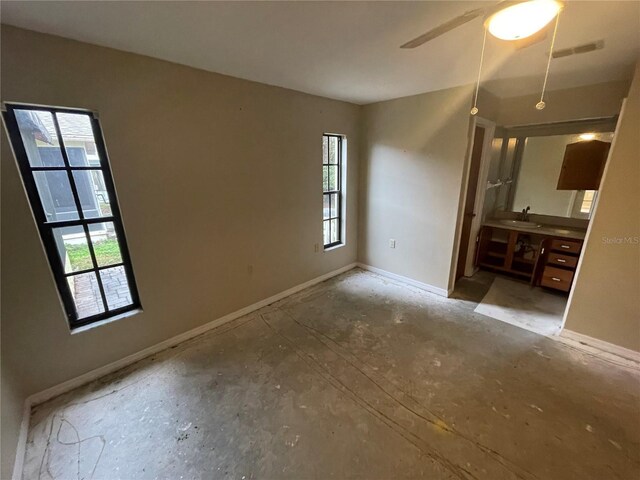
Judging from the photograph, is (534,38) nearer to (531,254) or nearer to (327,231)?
(327,231)

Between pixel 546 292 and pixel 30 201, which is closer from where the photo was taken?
pixel 30 201

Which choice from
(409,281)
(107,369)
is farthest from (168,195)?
(409,281)

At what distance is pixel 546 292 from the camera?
329 centimetres

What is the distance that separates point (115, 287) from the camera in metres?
2.13

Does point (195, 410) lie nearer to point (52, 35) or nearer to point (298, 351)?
point (298, 351)

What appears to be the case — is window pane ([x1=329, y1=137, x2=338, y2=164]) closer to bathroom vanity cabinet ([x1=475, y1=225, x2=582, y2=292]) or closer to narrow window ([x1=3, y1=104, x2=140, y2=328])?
bathroom vanity cabinet ([x1=475, y1=225, x2=582, y2=292])

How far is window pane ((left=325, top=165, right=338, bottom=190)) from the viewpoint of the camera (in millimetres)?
3611

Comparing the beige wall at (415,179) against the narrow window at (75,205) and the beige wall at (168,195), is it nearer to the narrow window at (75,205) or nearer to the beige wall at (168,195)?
the beige wall at (168,195)

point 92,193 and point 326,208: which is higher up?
point 92,193

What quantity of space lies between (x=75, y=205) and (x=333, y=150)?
277 centimetres

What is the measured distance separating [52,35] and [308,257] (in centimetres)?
281

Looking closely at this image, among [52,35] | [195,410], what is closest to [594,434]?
[195,410]

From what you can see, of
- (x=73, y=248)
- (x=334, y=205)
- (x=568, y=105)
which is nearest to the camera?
(x=73, y=248)

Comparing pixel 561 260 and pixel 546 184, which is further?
pixel 546 184
